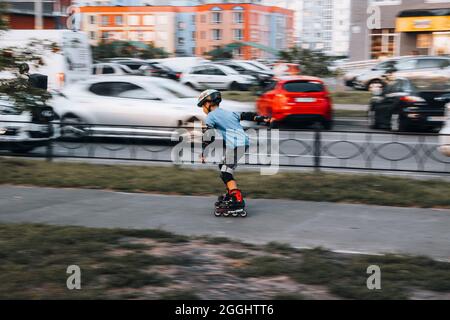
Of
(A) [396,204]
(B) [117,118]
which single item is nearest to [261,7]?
(B) [117,118]

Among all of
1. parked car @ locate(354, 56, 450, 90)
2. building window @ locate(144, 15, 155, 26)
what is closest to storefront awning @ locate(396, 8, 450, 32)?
parked car @ locate(354, 56, 450, 90)

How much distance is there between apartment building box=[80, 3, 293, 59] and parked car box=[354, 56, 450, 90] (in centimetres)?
7580

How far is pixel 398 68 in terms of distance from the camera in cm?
2731

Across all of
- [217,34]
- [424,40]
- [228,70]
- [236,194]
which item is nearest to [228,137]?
[236,194]

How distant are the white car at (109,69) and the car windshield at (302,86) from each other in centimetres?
1137

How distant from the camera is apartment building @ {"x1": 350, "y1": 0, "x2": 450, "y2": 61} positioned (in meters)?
43.4

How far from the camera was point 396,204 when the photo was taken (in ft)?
31.1

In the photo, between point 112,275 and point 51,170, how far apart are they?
6543mm

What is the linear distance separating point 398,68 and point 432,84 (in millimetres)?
9202

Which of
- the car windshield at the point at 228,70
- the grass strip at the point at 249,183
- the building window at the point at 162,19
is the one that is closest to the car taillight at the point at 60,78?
the grass strip at the point at 249,183

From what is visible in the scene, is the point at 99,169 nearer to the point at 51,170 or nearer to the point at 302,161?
the point at 51,170

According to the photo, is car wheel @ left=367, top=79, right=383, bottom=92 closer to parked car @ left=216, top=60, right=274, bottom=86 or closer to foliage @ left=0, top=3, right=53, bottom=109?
parked car @ left=216, top=60, right=274, bottom=86

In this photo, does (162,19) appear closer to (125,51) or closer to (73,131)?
(125,51)
